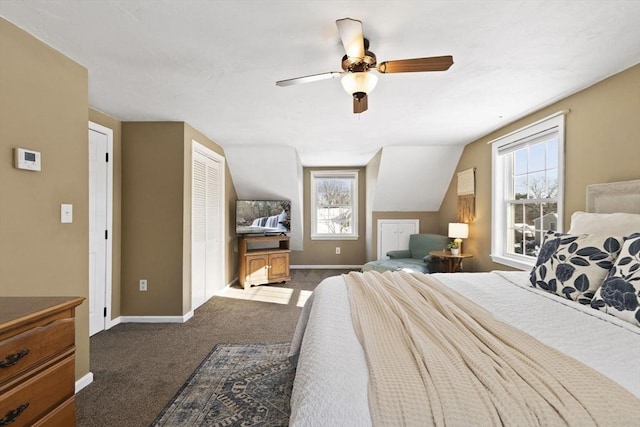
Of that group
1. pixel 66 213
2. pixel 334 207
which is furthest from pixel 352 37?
pixel 334 207

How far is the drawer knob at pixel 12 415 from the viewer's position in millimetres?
1021

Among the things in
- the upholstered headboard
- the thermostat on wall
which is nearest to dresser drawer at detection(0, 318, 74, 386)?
the thermostat on wall

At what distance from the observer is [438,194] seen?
205 inches

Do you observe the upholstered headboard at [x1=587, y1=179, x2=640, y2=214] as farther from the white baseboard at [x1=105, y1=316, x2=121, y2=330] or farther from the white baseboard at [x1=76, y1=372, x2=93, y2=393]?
the white baseboard at [x1=105, y1=316, x2=121, y2=330]

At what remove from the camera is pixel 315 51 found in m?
1.84

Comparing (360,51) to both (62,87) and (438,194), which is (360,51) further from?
(438,194)

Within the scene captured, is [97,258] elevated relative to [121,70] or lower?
lower

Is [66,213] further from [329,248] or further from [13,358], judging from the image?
[329,248]

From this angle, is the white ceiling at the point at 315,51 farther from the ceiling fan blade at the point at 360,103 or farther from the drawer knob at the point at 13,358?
the drawer knob at the point at 13,358

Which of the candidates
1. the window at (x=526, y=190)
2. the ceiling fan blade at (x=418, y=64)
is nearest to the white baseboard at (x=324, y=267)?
the window at (x=526, y=190)

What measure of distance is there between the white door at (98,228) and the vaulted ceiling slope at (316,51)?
0.39 m

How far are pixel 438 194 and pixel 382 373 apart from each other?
478 cm

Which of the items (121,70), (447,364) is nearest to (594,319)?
(447,364)

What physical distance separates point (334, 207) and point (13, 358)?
534 centimetres
